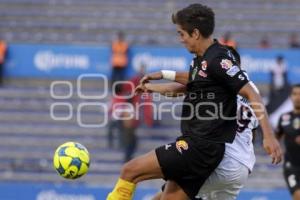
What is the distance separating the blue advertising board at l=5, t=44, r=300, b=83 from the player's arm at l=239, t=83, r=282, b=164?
9.86 m

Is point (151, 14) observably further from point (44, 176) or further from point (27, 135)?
point (44, 176)

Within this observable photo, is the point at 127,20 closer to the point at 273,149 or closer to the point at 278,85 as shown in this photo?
the point at 278,85

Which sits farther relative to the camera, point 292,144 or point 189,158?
point 292,144

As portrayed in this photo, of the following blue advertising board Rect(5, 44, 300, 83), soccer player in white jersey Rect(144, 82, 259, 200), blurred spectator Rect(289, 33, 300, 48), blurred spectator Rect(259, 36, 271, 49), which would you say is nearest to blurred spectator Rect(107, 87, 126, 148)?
blue advertising board Rect(5, 44, 300, 83)

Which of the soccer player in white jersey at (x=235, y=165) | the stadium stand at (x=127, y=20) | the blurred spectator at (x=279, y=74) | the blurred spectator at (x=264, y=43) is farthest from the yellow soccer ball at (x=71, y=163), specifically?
the stadium stand at (x=127, y=20)

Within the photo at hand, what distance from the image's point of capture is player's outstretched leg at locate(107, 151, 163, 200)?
5.95m

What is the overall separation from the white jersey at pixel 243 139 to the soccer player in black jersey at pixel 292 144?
332 cm

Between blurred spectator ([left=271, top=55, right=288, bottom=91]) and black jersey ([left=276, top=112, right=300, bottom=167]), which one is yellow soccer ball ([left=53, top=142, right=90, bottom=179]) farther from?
blurred spectator ([left=271, top=55, right=288, bottom=91])

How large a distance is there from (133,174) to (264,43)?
35.1ft

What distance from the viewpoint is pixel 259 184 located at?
46.1 ft

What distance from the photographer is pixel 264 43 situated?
1620cm

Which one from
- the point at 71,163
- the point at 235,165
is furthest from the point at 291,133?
the point at 71,163

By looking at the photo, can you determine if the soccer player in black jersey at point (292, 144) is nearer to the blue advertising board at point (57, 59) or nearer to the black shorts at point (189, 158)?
the black shorts at point (189, 158)

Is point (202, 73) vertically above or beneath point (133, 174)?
above
